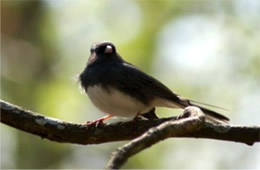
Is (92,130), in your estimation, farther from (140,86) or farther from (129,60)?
(129,60)

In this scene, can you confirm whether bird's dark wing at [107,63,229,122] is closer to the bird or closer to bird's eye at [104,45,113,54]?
the bird

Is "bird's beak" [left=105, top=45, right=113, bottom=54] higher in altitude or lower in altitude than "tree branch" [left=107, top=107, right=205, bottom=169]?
lower

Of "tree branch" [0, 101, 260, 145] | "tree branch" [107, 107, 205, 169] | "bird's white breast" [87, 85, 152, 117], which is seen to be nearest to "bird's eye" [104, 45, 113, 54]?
"bird's white breast" [87, 85, 152, 117]

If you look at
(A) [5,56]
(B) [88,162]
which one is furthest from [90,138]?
(A) [5,56]

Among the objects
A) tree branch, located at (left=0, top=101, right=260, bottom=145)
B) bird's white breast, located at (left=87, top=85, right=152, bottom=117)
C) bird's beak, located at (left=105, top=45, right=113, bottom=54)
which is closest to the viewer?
tree branch, located at (left=0, top=101, right=260, bottom=145)

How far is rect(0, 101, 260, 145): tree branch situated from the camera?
277 cm

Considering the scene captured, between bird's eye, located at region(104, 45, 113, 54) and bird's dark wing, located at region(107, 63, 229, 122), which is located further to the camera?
bird's eye, located at region(104, 45, 113, 54)

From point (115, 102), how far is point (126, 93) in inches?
4.3

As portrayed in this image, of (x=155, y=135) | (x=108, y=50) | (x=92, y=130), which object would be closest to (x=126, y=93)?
(x=108, y=50)

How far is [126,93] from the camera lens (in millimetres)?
3814

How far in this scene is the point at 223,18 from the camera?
8.30 m

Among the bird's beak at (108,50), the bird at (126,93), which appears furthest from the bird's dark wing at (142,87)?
the bird's beak at (108,50)

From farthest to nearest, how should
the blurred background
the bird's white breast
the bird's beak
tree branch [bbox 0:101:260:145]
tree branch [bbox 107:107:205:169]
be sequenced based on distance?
the blurred background, the bird's beak, the bird's white breast, tree branch [bbox 0:101:260:145], tree branch [bbox 107:107:205:169]

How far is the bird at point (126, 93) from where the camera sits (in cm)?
374
